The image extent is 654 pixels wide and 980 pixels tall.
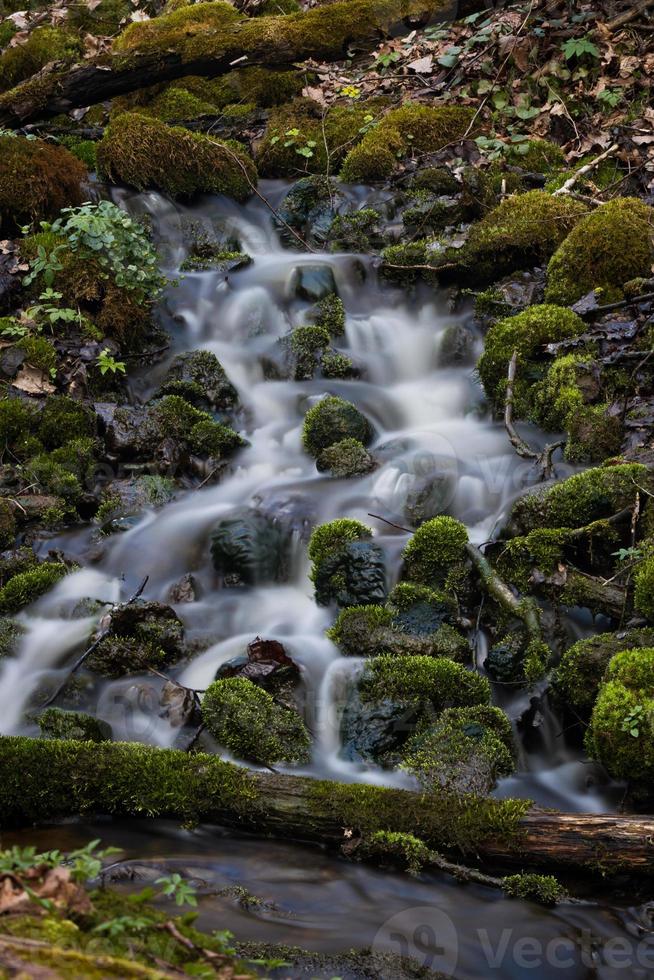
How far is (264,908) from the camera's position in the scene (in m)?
2.89

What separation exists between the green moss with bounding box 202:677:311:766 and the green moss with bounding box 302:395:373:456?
298 centimetres

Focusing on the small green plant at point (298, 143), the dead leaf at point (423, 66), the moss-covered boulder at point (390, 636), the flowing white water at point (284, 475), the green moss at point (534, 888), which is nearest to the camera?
the green moss at point (534, 888)

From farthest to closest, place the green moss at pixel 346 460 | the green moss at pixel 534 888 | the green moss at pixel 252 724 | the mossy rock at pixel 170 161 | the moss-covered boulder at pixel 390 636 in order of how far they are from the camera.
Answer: the mossy rock at pixel 170 161, the green moss at pixel 346 460, the moss-covered boulder at pixel 390 636, the green moss at pixel 252 724, the green moss at pixel 534 888

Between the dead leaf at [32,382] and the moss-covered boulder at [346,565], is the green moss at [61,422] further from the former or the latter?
the moss-covered boulder at [346,565]

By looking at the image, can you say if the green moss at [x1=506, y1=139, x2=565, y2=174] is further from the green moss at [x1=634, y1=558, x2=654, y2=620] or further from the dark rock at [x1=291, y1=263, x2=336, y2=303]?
the green moss at [x1=634, y1=558, x2=654, y2=620]

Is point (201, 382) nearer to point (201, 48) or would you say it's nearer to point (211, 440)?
point (211, 440)

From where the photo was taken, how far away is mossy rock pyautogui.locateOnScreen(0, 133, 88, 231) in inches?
323

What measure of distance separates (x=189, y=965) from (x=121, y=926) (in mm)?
151

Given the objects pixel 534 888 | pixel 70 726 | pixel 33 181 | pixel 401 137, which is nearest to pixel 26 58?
pixel 33 181

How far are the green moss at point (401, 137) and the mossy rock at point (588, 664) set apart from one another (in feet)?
23.6

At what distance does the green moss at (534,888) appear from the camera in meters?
3.00

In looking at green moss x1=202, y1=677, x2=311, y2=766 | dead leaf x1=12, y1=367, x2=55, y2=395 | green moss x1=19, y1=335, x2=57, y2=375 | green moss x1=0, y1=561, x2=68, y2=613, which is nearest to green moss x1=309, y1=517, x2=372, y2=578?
green moss x1=202, y1=677, x2=311, y2=766

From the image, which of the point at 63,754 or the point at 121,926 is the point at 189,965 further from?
the point at 63,754

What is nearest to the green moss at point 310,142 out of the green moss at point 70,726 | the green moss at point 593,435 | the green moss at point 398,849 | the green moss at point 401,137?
the green moss at point 401,137
